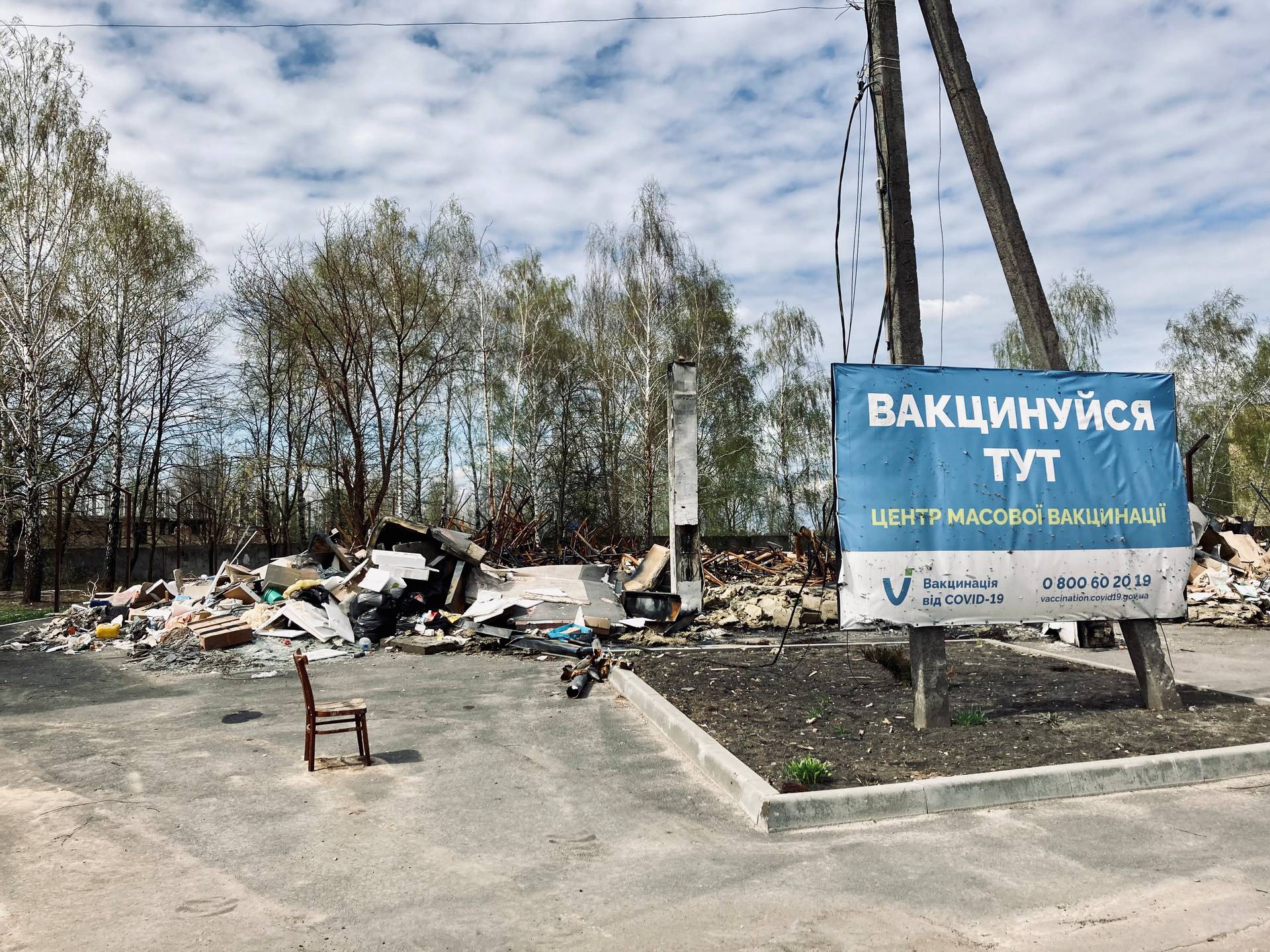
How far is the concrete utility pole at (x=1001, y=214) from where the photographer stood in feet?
23.6

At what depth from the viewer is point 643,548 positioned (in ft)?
87.2

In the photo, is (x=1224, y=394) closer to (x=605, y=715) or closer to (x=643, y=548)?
(x=643, y=548)

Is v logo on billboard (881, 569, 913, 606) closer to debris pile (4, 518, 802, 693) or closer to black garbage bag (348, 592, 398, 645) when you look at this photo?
debris pile (4, 518, 802, 693)

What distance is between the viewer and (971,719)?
6699 mm

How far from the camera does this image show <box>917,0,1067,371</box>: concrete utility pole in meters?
7.41

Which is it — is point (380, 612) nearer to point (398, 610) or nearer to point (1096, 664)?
point (398, 610)

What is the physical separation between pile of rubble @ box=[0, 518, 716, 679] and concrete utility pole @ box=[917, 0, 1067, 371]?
7.23m

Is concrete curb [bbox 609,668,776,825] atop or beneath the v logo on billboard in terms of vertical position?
beneath

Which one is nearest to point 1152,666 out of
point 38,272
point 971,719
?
point 971,719

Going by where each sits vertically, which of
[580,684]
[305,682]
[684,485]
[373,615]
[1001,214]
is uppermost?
[1001,214]

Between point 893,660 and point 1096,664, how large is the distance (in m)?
2.36

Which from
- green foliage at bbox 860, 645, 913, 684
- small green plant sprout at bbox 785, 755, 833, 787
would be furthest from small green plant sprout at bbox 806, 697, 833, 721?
small green plant sprout at bbox 785, 755, 833, 787

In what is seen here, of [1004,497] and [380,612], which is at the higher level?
[1004,497]

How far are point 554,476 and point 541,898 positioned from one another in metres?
30.2
